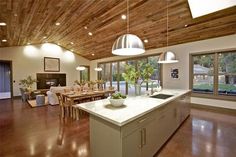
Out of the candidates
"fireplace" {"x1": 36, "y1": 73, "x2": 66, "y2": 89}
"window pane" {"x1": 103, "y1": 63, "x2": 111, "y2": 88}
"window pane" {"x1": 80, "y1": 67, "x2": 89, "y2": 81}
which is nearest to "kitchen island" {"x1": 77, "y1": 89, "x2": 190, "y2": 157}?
Result: "window pane" {"x1": 103, "y1": 63, "x2": 111, "y2": 88}

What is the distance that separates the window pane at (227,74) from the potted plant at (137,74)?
12.9 feet

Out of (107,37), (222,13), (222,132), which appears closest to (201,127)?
(222,132)

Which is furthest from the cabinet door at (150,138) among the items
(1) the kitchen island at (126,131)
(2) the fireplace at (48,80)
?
(2) the fireplace at (48,80)

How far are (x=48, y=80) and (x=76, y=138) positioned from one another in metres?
7.74

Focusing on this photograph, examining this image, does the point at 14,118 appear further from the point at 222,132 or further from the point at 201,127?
the point at 222,132

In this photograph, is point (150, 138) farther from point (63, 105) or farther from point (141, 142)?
point (63, 105)

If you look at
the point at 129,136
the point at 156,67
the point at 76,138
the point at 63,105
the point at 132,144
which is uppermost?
the point at 156,67

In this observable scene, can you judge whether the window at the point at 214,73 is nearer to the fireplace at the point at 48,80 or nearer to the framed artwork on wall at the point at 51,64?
the fireplace at the point at 48,80

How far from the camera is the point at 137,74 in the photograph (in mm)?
3004

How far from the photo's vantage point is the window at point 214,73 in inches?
204

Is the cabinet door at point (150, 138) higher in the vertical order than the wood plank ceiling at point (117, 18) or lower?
lower

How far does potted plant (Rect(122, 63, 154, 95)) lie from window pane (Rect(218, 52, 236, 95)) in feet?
12.9

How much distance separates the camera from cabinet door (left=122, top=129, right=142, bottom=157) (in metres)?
1.58

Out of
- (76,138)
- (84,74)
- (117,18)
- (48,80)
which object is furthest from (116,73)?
(76,138)
